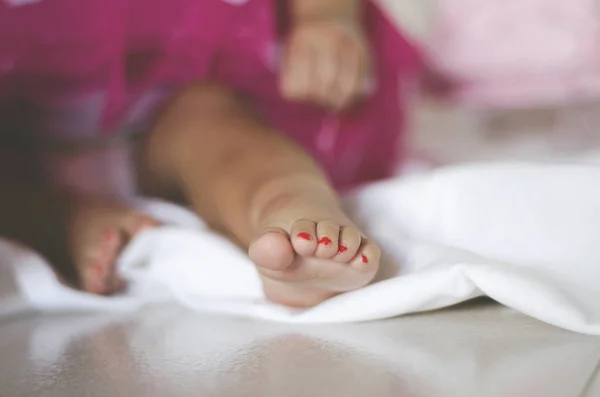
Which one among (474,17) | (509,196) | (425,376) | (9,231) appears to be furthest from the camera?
(474,17)

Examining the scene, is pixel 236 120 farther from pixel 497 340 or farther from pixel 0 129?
pixel 497 340

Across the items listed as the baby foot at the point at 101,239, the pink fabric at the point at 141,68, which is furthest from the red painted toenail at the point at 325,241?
the pink fabric at the point at 141,68

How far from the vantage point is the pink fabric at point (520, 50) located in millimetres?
968

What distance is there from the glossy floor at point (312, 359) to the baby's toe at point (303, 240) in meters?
0.05

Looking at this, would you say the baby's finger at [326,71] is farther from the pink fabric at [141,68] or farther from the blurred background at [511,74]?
the blurred background at [511,74]

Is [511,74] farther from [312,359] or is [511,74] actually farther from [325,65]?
[312,359]

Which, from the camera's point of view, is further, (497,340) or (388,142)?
(388,142)

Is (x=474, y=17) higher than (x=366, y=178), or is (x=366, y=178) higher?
(x=474, y=17)

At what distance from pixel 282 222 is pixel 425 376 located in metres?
0.13

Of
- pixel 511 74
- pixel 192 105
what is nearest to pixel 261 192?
pixel 192 105

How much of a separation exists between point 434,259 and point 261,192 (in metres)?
0.12

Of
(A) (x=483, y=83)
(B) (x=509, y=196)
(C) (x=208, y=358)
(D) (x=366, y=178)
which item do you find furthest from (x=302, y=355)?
(A) (x=483, y=83)

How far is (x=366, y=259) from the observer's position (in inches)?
16.6

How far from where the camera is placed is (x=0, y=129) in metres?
0.70
